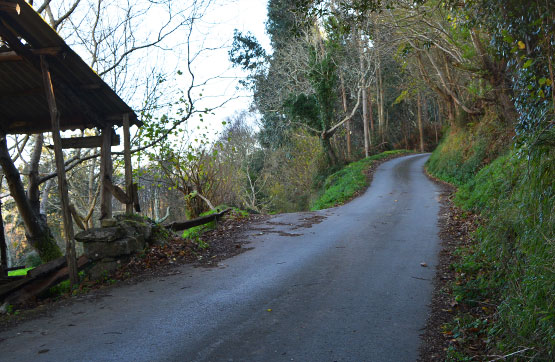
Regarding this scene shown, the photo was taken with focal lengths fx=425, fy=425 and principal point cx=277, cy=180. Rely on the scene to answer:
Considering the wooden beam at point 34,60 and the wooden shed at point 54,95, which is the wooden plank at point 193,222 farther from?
the wooden beam at point 34,60

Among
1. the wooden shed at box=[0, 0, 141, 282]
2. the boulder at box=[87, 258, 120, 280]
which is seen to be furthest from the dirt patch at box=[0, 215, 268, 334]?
the wooden shed at box=[0, 0, 141, 282]

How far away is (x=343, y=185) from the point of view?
77.4 ft

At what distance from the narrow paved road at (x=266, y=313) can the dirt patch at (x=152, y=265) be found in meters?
0.32

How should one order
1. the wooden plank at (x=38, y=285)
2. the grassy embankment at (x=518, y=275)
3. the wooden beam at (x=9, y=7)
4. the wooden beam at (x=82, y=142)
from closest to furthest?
the grassy embankment at (x=518, y=275) → the wooden beam at (x=9, y=7) → the wooden plank at (x=38, y=285) → the wooden beam at (x=82, y=142)

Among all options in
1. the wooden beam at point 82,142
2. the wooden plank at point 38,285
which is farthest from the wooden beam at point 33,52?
the wooden plank at point 38,285

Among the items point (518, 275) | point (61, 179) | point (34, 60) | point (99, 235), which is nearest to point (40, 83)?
point (34, 60)

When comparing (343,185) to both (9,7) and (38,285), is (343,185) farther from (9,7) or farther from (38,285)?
(9,7)

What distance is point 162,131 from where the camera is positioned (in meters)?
14.8

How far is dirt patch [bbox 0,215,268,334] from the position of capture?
6.44 meters

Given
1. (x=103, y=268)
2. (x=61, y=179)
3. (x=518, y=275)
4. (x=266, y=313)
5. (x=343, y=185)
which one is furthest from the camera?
(x=343, y=185)

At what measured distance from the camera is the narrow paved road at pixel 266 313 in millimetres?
4578

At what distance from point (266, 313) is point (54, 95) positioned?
6.35 m

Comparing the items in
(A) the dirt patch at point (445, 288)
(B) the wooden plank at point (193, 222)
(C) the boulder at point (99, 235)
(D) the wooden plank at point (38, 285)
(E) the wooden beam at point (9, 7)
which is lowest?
(A) the dirt patch at point (445, 288)

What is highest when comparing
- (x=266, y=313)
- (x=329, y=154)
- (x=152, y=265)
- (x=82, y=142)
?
(x=82, y=142)
